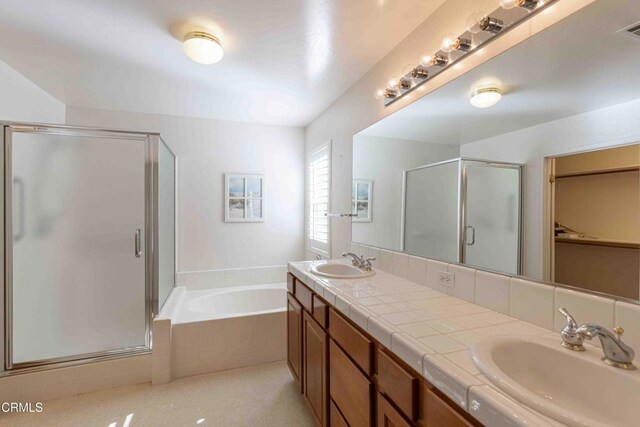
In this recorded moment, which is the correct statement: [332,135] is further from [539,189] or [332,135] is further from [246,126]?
[539,189]

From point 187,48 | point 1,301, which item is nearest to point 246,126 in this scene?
point 187,48

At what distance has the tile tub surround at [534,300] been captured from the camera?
2.58ft

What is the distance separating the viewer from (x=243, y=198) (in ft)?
11.4

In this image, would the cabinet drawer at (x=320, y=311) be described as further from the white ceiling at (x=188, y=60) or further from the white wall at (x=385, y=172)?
the white ceiling at (x=188, y=60)

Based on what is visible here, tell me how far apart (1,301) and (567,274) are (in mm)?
3258

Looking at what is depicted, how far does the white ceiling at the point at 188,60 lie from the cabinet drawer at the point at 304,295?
5.22 ft

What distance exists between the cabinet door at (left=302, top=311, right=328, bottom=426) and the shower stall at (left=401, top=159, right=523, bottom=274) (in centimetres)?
73

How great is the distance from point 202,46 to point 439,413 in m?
2.12

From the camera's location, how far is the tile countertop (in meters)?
0.58

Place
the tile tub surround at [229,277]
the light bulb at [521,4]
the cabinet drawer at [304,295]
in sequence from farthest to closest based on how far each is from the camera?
1. the tile tub surround at [229,277]
2. the cabinet drawer at [304,295]
3. the light bulb at [521,4]

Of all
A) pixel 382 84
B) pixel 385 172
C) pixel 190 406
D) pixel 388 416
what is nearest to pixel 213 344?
pixel 190 406

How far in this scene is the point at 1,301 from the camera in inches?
76.9

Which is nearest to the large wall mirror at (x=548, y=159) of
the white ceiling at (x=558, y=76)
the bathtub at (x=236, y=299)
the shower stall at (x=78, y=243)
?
the white ceiling at (x=558, y=76)

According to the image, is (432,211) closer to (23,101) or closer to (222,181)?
(222,181)
